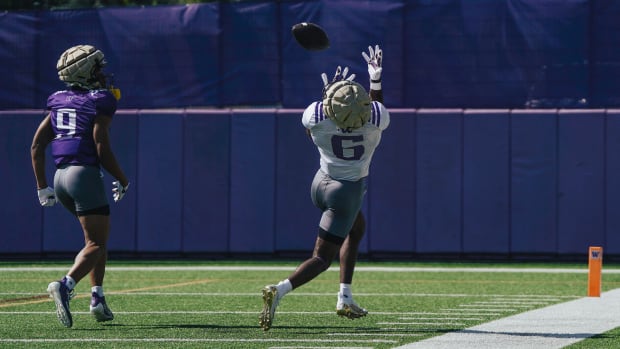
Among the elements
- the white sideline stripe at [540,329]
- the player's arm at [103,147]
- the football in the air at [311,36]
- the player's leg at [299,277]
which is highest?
the football in the air at [311,36]

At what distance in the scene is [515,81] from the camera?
55.2ft

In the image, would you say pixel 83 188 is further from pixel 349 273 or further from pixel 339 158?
pixel 349 273

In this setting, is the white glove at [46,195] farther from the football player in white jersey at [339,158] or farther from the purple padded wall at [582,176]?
the purple padded wall at [582,176]

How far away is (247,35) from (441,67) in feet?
9.24

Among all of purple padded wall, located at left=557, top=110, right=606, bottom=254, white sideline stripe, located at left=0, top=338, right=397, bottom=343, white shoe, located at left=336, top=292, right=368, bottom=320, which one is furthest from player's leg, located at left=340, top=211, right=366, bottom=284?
purple padded wall, located at left=557, top=110, right=606, bottom=254

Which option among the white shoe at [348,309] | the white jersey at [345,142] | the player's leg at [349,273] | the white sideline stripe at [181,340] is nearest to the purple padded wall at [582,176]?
the player's leg at [349,273]

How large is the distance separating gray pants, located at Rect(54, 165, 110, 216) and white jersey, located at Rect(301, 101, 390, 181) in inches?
61.3

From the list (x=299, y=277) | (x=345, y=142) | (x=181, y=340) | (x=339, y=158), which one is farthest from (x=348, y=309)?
(x=181, y=340)

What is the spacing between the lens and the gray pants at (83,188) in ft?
28.4

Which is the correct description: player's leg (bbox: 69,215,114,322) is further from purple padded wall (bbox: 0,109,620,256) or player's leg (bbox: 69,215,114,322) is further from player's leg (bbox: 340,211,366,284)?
purple padded wall (bbox: 0,109,620,256)

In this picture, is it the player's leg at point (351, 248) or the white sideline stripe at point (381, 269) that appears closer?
the player's leg at point (351, 248)

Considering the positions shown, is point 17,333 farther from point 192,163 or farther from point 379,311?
point 192,163

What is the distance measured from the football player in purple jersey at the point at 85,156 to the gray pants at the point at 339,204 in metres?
1.43

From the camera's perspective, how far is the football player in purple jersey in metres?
8.66
